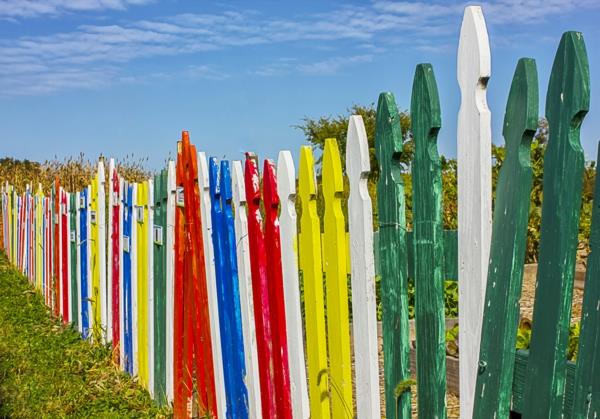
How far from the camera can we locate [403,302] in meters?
2.83

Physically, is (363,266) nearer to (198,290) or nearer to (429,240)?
(429,240)

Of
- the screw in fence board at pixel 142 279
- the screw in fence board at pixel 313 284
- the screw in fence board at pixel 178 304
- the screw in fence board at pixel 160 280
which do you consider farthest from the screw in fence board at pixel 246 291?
the screw in fence board at pixel 142 279

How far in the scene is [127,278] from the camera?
6.90 meters

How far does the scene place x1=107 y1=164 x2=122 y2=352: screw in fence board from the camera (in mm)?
7293

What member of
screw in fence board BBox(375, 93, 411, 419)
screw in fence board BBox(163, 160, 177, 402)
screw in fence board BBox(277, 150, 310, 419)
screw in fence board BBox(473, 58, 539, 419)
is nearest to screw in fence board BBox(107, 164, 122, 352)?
screw in fence board BBox(163, 160, 177, 402)

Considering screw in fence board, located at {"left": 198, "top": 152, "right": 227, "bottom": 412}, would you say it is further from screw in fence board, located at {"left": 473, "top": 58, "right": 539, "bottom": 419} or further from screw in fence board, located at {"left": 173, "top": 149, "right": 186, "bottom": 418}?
screw in fence board, located at {"left": 473, "top": 58, "right": 539, "bottom": 419}

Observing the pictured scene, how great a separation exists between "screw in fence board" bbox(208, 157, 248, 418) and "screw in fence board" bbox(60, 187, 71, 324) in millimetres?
5725

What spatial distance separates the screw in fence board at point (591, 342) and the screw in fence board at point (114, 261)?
18.2 ft

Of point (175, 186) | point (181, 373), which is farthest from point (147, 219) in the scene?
A: point (181, 373)

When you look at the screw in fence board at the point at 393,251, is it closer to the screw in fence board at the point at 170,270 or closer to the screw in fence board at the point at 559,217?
the screw in fence board at the point at 559,217

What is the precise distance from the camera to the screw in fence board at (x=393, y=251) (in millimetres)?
2811

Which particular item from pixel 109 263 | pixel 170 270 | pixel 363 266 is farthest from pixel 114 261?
pixel 363 266

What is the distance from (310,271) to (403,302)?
2.22 ft

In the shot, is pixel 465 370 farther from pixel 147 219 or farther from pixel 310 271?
pixel 147 219
